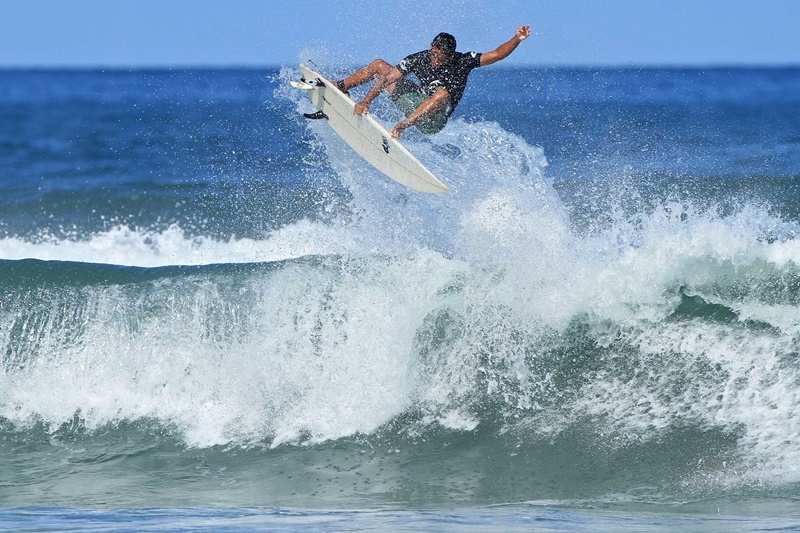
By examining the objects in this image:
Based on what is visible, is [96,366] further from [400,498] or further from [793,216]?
[793,216]

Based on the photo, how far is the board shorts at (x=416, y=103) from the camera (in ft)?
33.9

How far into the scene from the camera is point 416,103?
34.7 feet

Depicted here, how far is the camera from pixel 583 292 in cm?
1026

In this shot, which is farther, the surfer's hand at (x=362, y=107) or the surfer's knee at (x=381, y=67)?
the surfer's hand at (x=362, y=107)

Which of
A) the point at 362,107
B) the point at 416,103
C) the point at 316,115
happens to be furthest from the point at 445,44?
the point at 316,115

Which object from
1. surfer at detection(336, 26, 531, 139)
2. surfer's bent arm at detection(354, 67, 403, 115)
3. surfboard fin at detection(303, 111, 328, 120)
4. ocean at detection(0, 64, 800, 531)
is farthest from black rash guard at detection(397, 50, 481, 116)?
ocean at detection(0, 64, 800, 531)

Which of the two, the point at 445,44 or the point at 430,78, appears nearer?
the point at 445,44

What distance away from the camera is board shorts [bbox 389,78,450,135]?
33.9 ft

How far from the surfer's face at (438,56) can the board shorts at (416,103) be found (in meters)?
0.34

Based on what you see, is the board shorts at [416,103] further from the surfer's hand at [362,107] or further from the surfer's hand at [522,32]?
the surfer's hand at [522,32]

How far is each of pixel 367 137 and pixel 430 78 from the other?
3.01ft

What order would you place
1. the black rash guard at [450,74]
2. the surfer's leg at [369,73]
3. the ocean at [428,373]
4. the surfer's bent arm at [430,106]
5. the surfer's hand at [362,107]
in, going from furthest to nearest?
the surfer's hand at [362,107] < the surfer's leg at [369,73] < the black rash guard at [450,74] < the surfer's bent arm at [430,106] < the ocean at [428,373]

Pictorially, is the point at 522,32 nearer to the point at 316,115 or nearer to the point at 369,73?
the point at 369,73

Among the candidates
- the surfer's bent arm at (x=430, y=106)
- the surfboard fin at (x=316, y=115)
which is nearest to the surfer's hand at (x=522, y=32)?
the surfer's bent arm at (x=430, y=106)
